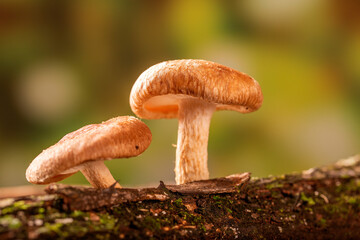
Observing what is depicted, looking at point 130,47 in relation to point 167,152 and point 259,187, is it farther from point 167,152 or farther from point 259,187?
point 259,187

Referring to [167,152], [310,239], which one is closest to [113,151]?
[310,239]

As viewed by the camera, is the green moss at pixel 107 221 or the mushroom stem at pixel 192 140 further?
the mushroom stem at pixel 192 140

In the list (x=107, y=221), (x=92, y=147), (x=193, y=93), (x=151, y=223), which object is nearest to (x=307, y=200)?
(x=193, y=93)

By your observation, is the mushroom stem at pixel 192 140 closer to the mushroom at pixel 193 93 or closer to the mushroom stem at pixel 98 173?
the mushroom at pixel 193 93

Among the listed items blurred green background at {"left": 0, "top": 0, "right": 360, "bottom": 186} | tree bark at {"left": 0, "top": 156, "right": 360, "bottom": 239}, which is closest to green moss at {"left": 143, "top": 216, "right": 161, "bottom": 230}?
tree bark at {"left": 0, "top": 156, "right": 360, "bottom": 239}

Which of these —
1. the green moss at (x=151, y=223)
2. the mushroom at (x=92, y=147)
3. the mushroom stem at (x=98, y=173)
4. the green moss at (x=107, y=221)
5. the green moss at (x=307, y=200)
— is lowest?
the green moss at (x=307, y=200)

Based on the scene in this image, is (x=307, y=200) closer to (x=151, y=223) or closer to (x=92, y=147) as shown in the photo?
(x=151, y=223)

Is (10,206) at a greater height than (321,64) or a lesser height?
lesser

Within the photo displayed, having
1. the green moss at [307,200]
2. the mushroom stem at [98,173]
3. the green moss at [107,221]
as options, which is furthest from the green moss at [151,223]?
the green moss at [307,200]
